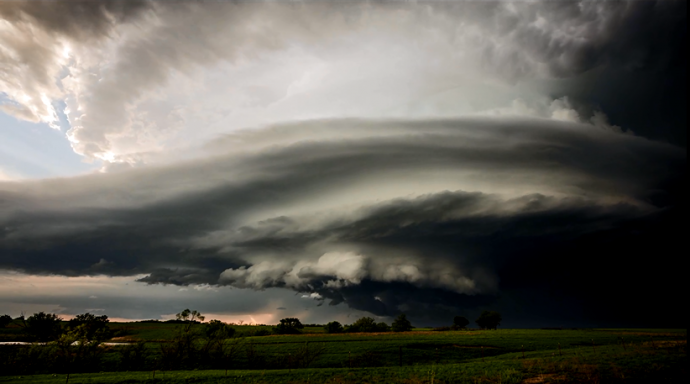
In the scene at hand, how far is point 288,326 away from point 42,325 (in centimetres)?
8500

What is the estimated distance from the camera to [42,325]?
108438 mm

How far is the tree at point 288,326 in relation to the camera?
524ft

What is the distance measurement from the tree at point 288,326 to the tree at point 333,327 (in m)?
12.8

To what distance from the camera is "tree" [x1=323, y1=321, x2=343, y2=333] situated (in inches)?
6423

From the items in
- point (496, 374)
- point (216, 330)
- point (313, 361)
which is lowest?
point (313, 361)

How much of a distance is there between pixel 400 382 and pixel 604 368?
81.6 ft

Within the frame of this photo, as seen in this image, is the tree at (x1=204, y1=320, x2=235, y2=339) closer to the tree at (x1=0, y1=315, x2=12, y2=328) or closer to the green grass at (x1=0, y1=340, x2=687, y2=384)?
the green grass at (x1=0, y1=340, x2=687, y2=384)

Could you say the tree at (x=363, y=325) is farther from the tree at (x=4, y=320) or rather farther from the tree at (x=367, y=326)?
the tree at (x=4, y=320)

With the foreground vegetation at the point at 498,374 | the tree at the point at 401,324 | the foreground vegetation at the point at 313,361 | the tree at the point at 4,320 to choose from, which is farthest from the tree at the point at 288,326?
the tree at the point at 4,320

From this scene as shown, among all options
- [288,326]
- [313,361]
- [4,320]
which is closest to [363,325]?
[288,326]

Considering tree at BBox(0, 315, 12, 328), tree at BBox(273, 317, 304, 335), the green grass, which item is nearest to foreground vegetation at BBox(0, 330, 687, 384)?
the green grass

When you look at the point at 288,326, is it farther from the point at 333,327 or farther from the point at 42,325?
the point at 42,325

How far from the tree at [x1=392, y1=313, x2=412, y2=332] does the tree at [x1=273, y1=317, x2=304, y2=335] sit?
4532 centimetres

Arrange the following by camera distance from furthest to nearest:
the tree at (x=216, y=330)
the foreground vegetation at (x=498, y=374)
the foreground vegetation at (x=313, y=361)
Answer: the tree at (x=216, y=330), the foreground vegetation at (x=313, y=361), the foreground vegetation at (x=498, y=374)
